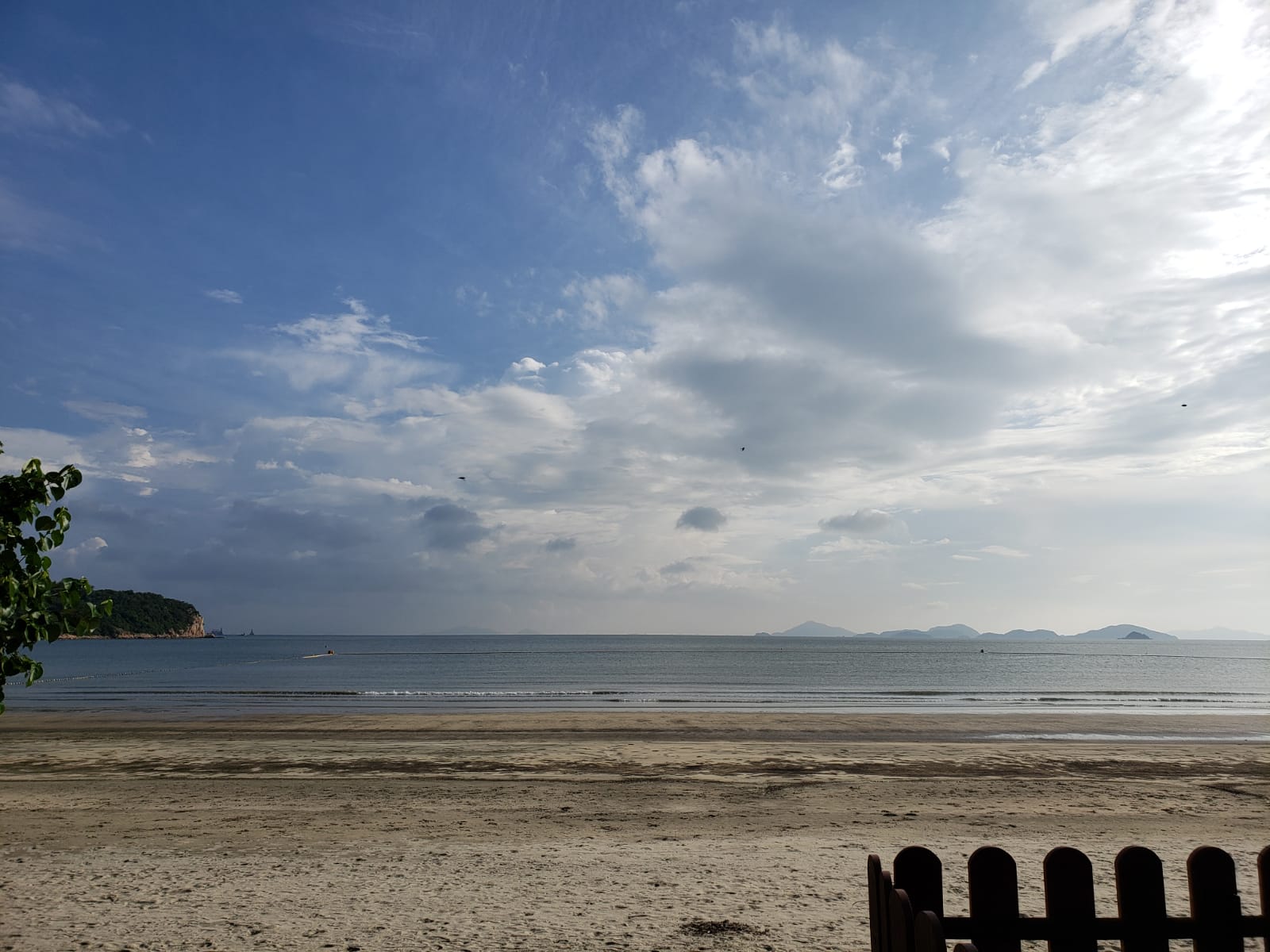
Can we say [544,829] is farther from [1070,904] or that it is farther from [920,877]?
[1070,904]

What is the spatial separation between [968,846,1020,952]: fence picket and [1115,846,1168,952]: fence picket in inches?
16.1

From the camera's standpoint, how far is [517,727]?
2356 centimetres

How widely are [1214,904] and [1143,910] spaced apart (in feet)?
0.88

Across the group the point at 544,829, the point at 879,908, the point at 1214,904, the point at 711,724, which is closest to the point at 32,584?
the point at 879,908

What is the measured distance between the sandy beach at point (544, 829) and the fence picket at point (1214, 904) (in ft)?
11.1

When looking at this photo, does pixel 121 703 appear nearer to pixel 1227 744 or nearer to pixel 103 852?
pixel 103 852

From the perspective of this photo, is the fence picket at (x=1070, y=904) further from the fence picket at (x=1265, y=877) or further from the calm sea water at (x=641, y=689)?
the calm sea water at (x=641, y=689)

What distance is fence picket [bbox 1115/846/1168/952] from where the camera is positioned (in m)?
3.04

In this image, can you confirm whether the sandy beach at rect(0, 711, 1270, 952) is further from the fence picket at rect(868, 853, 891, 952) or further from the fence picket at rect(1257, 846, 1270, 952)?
the fence picket at rect(1257, 846, 1270, 952)

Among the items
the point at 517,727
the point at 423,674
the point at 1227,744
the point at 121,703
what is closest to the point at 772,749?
the point at 517,727

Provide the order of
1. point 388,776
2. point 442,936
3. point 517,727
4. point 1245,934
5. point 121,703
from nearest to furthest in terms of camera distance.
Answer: point 1245,934
point 442,936
point 388,776
point 517,727
point 121,703

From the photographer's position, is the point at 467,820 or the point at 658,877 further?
the point at 467,820

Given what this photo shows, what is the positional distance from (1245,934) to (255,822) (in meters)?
10.5

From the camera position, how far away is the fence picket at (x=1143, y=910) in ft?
9.98
